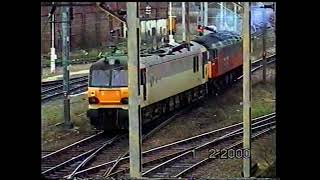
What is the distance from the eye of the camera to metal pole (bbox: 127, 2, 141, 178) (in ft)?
6.46

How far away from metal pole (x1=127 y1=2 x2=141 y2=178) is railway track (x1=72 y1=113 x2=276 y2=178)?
3.89 feet

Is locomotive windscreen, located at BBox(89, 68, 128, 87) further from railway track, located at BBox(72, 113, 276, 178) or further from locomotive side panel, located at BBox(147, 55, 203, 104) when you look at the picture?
railway track, located at BBox(72, 113, 276, 178)

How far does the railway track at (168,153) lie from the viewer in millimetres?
3500

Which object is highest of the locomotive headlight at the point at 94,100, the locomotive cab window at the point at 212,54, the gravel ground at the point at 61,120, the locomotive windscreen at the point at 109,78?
the locomotive cab window at the point at 212,54

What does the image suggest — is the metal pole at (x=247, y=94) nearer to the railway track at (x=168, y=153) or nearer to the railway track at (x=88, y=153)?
the railway track at (x=168, y=153)

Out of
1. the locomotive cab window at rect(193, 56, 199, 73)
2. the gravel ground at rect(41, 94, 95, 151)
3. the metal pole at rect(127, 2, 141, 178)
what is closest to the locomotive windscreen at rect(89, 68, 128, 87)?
the gravel ground at rect(41, 94, 95, 151)

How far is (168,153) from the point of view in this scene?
402cm

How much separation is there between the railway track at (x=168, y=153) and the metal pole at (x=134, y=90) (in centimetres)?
119

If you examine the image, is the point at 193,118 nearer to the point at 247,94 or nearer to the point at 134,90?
the point at 247,94
